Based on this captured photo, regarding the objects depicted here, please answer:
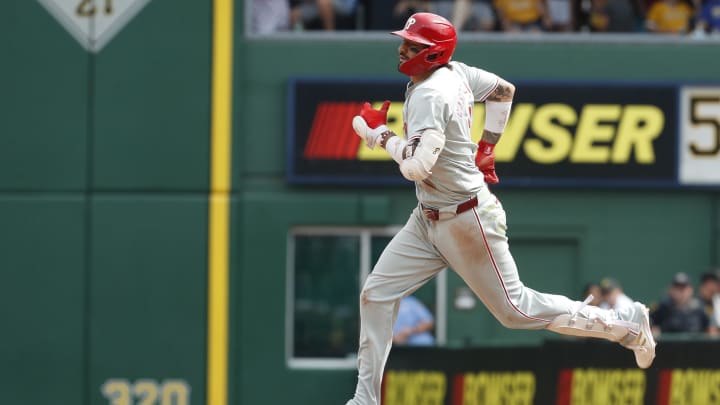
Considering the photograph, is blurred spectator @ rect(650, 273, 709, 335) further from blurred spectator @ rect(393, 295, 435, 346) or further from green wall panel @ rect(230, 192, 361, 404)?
green wall panel @ rect(230, 192, 361, 404)

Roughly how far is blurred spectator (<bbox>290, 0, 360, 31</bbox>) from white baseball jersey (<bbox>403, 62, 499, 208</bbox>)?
6488 mm

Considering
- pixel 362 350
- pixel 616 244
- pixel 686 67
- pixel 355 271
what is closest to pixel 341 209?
pixel 355 271

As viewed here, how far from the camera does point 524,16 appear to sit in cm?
1420

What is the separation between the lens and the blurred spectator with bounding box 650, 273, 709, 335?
12.8 meters

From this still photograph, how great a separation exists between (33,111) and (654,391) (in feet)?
21.3

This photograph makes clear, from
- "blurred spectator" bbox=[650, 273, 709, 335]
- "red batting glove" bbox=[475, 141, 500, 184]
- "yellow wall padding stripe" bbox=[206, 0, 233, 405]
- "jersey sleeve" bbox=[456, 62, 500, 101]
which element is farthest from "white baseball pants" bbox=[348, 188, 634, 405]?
"yellow wall padding stripe" bbox=[206, 0, 233, 405]

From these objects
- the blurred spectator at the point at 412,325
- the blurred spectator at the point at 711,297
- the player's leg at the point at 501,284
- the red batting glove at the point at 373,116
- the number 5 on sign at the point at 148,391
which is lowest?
the number 5 on sign at the point at 148,391

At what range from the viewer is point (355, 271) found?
14000mm

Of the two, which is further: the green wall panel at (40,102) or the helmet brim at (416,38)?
the green wall panel at (40,102)

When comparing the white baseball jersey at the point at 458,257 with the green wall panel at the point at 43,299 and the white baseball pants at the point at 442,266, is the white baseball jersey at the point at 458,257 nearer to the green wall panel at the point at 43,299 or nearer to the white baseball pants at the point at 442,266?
the white baseball pants at the point at 442,266

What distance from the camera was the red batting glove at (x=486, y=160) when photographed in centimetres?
A: 794

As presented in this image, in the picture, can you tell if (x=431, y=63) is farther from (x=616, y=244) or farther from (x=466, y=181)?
(x=616, y=244)

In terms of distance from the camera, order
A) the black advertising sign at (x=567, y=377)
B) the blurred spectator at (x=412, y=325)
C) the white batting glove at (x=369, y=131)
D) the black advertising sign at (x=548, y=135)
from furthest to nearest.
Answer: the black advertising sign at (x=548, y=135) → the blurred spectator at (x=412, y=325) → the black advertising sign at (x=567, y=377) → the white batting glove at (x=369, y=131)

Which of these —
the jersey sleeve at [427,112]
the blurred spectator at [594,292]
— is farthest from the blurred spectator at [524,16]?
the jersey sleeve at [427,112]
